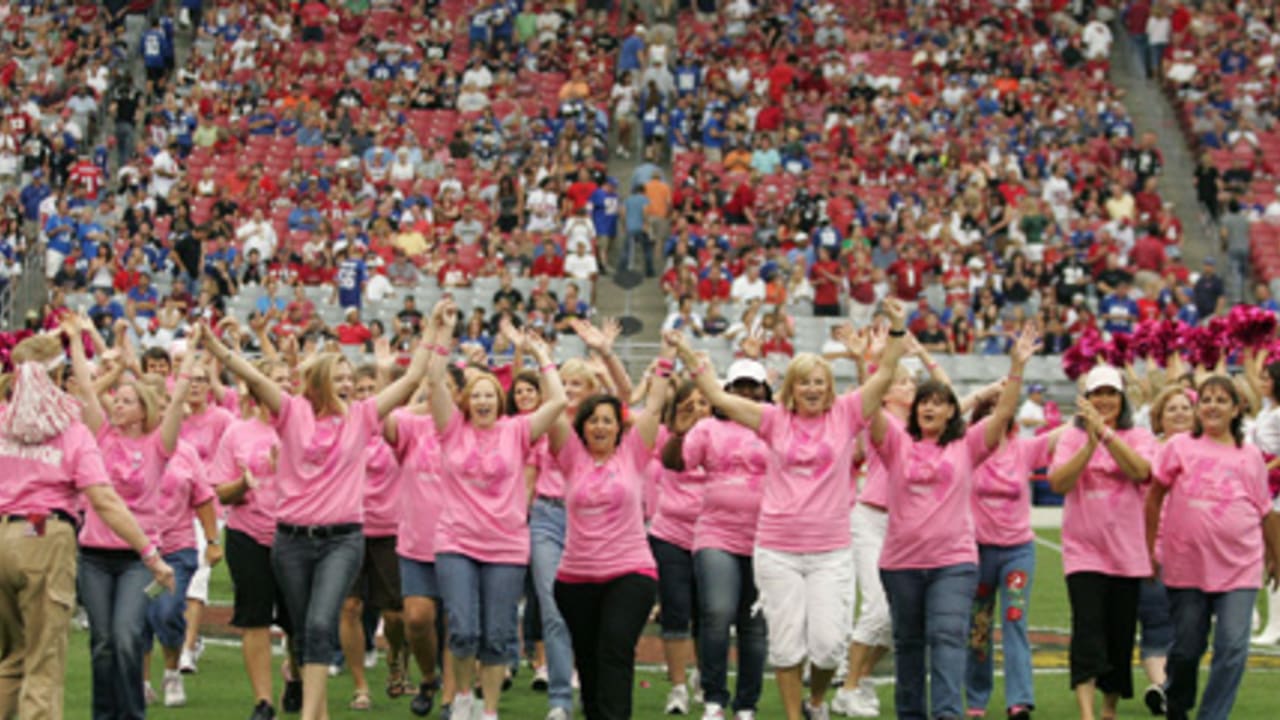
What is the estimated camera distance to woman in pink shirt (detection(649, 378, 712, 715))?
10.7m

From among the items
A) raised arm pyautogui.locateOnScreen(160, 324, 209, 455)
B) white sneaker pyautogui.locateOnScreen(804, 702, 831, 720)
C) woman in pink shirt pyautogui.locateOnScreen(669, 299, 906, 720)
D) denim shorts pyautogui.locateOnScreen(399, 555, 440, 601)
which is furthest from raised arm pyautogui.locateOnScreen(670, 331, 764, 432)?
raised arm pyautogui.locateOnScreen(160, 324, 209, 455)

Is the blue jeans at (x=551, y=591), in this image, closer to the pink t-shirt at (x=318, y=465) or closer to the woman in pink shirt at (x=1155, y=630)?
the pink t-shirt at (x=318, y=465)

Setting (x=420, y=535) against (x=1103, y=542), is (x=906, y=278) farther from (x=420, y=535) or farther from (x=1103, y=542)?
(x=420, y=535)

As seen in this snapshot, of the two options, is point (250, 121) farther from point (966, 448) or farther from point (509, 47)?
point (966, 448)

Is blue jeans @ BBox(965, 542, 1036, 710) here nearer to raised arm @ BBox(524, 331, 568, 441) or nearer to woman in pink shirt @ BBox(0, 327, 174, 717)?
raised arm @ BBox(524, 331, 568, 441)

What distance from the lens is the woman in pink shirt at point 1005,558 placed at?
1026 cm

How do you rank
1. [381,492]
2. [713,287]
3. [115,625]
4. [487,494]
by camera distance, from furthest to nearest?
[713,287] < [381,492] < [487,494] < [115,625]

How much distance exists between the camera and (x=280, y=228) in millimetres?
27859

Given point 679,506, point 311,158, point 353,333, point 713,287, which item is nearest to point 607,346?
point 679,506

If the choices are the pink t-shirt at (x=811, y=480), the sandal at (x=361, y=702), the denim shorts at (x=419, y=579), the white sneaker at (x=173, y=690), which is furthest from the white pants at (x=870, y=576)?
the white sneaker at (x=173, y=690)

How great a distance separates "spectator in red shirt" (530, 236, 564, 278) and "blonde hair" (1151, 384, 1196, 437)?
1567cm

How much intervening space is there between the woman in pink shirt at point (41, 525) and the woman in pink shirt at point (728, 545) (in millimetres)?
2777

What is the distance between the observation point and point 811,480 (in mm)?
9617

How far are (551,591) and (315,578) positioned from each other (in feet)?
4.38
